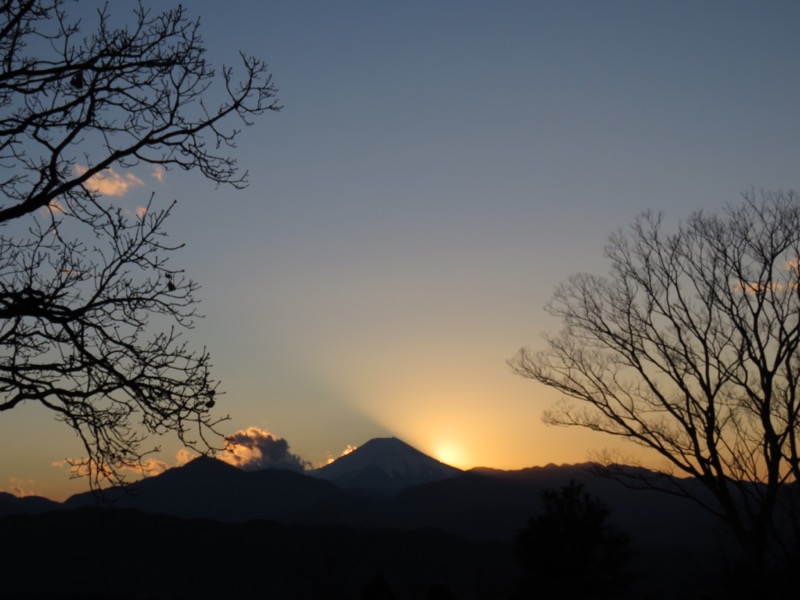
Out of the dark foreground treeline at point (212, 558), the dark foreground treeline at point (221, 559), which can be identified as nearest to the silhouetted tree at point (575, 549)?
the dark foreground treeline at point (221, 559)

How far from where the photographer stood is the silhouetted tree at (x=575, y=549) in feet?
107

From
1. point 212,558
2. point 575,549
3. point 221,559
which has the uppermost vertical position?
point 575,549

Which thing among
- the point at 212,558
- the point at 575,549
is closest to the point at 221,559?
the point at 212,558

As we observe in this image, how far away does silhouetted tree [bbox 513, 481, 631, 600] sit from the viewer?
32.7m

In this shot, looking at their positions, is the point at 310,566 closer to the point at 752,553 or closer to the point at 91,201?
the point at 752,553

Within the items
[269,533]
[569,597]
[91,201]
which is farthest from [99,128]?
[269,533]

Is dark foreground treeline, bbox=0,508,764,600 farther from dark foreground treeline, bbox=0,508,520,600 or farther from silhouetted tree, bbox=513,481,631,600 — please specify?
silhouetted tree, bbox=513,481,631,600

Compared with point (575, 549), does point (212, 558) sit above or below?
below

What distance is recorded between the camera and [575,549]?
108 ft

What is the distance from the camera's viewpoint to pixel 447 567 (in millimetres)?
131250

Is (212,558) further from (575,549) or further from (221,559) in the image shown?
(575,549)

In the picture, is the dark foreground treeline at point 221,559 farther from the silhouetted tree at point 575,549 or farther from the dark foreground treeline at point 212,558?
the silhouetted tree at point 575,549

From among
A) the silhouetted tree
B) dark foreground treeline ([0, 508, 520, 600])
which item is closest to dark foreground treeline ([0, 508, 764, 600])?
dark foreground treeline ([0, 508, 520, 600])

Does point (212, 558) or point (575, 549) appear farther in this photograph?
point (212, 558)
